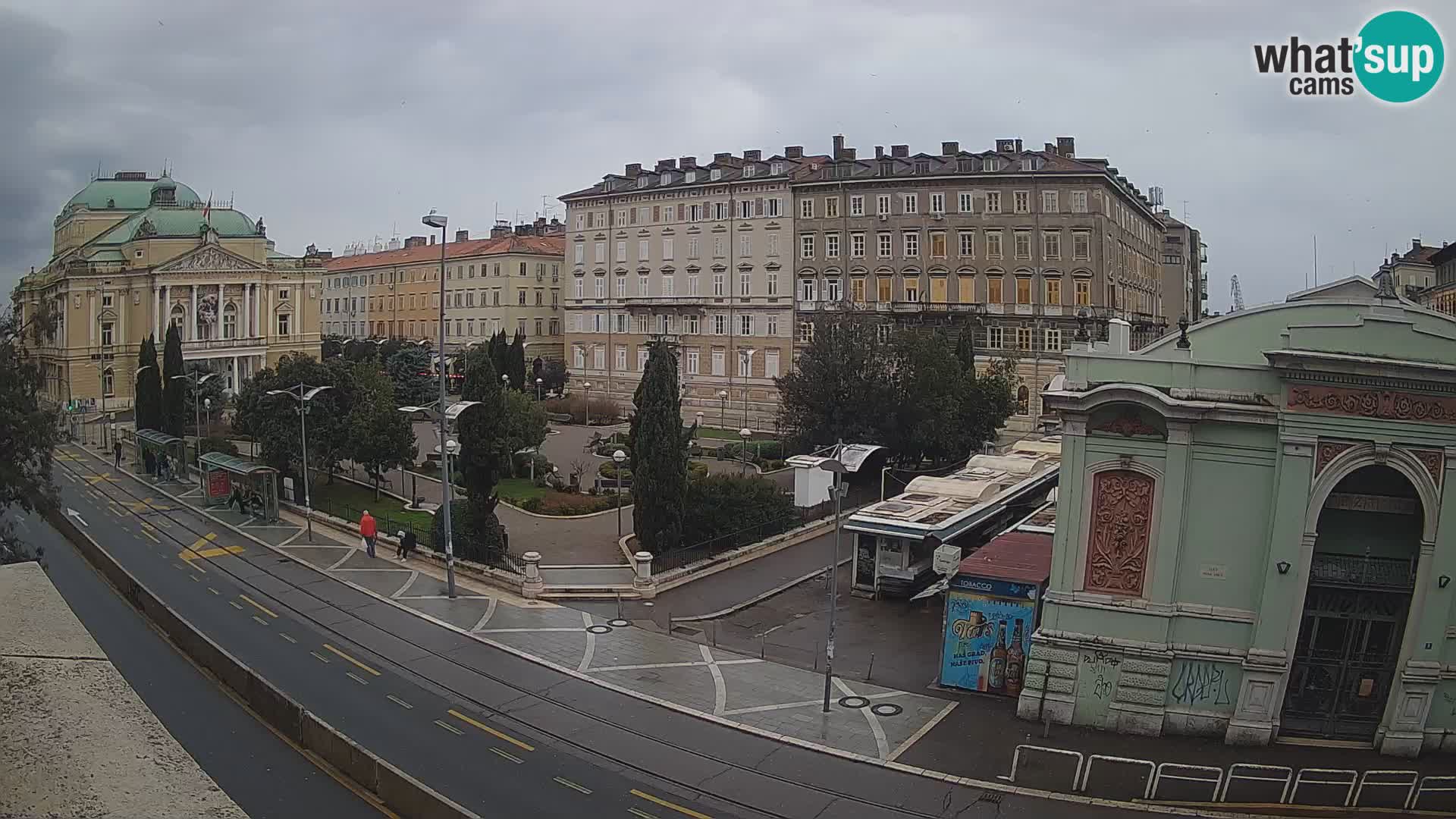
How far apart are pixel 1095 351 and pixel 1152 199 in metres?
73.4

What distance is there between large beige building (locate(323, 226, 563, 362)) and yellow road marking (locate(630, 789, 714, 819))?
2866 inches

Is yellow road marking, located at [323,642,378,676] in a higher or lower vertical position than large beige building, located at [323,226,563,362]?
lower

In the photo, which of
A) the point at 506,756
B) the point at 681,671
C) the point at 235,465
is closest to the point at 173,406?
the point at 235,465

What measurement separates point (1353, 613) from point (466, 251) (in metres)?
88.9

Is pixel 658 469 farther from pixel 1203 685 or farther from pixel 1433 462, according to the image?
pixel 1433 462

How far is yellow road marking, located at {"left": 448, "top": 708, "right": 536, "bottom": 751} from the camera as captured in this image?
776 inches

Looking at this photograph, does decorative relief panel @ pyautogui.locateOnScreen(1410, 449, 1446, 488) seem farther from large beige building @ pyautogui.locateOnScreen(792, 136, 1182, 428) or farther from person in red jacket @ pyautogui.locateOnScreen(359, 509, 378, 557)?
large beige building @ pyautogui.locateOnScreen(792, 136, 1182, 428)

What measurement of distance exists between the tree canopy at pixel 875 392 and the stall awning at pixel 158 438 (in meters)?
29.5

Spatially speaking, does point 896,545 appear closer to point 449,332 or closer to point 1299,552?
point 1299,552

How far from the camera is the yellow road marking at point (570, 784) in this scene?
1788 cm

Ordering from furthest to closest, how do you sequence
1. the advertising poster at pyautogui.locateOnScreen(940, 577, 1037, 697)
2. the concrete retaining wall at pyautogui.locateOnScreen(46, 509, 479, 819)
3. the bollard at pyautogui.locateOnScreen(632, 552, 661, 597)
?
the bollard at pyautogui.locateOnScreen(632, 552, 661, 597)
the advertising poster at pyautogui.locateOnScreen(940, 577, 1037, 697)
the concrete retaining wall at pyautogui.locateOnScreen(46, 509, 479, 819)

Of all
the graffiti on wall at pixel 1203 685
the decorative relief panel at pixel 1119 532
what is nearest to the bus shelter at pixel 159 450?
the decorative relief panel at pixel 1119 532

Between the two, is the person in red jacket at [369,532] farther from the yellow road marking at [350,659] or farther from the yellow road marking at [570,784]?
the yellow road marking at [570,784]

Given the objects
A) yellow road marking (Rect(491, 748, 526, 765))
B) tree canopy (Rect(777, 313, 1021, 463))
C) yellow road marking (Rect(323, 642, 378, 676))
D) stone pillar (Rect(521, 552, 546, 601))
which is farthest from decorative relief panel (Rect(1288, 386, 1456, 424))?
tree canopy (Rect(777, 313, 1021, 463))
